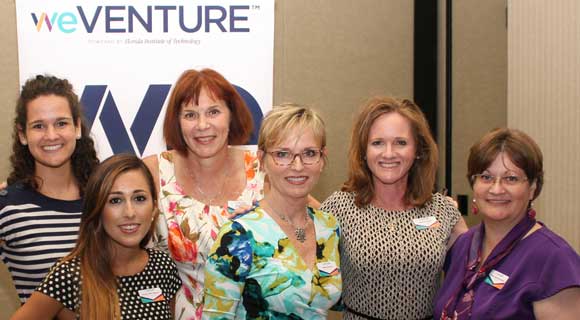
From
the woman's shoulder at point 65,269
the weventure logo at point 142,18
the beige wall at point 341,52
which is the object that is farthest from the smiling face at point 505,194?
the weventure logo at point 142,18

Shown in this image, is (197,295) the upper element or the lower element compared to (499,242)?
lower

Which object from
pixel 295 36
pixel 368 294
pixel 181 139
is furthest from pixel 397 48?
pixel 368 294

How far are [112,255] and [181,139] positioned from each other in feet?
2.24

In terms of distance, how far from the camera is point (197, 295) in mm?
2475

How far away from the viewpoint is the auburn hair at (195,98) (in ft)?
8.50

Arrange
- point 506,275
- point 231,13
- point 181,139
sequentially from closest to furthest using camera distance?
point 506,275 < point 181,139 < point 231,13

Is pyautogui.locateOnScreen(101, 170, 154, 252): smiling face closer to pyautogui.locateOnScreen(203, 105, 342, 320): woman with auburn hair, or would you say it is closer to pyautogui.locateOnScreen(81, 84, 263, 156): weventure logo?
pyautogui.locateOnScreen(203, 105, 342, 320): woman with auburn hair

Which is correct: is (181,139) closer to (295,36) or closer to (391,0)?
(295,36)

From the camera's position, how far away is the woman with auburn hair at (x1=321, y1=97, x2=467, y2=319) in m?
2.30

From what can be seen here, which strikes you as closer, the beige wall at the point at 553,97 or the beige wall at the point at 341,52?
the beige wall at the point at 553,97

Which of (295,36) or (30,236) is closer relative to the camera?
(30,236)

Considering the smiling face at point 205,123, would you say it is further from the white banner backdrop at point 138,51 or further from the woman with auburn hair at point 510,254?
the white banner backdrop at point 138,51

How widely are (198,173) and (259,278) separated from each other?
94cm

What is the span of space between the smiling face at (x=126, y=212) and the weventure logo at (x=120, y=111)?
1.80 m
